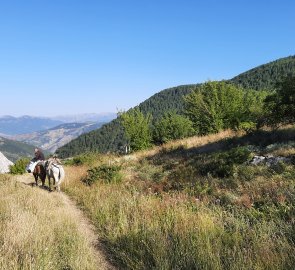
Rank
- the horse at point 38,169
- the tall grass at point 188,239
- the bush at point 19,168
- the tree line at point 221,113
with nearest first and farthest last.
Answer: the tall grass at point 188,239
the horse at point 38,169
the tree line at point 221,113
the bush at point 19,168

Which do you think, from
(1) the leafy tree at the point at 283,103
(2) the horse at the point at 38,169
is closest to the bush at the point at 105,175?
(2) the horse at the point at 38,169

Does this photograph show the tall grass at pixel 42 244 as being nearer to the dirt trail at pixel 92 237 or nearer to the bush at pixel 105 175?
the dirt trail at pixel 92 237

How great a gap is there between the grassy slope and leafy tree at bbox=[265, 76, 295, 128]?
357 centimetres

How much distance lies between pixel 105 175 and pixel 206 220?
500 inches

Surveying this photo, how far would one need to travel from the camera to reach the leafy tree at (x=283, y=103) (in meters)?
20.7

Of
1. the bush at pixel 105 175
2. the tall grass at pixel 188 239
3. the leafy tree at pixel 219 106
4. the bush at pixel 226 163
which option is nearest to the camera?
the tall grass at pixel 188 239

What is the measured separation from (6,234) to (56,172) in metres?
11.2

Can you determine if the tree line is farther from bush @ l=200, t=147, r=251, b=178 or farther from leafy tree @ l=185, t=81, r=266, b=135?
bush @ l=200, t=147, r=251, b=178

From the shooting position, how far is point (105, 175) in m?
20.4

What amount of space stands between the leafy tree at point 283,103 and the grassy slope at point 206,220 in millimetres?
3570

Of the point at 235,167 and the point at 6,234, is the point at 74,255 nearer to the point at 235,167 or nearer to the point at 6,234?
the point at 6,234

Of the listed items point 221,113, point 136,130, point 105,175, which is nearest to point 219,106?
point 221,113

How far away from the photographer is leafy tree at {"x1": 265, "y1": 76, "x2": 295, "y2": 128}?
816 inches

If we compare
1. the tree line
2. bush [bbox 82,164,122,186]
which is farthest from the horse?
the tree line
